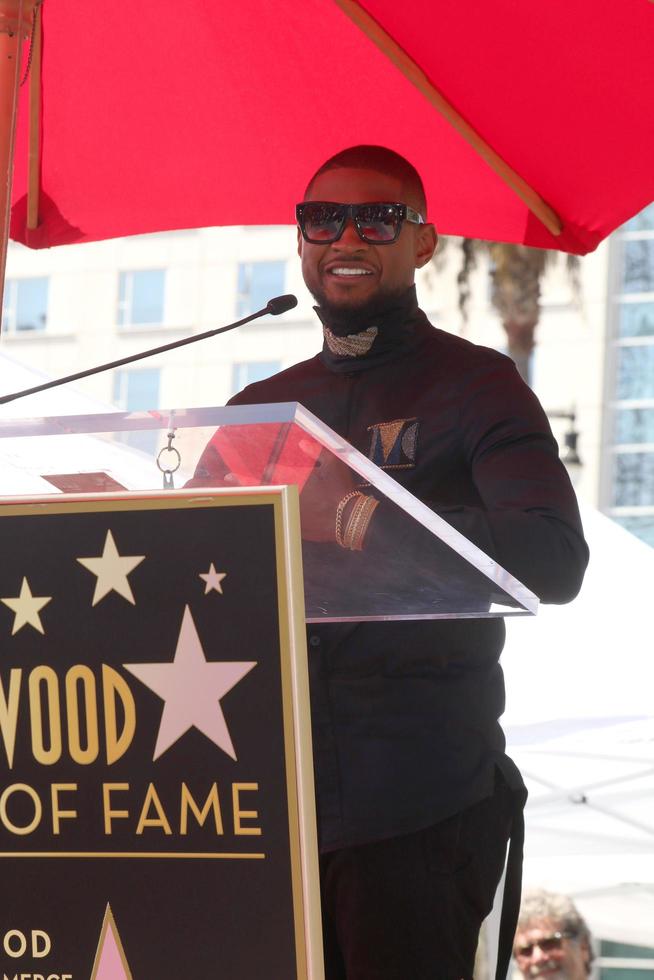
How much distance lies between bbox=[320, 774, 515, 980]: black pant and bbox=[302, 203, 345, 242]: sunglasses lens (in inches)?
41.8

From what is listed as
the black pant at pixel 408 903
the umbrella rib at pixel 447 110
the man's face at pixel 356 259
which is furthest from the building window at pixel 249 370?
the black pant at pixel 408 903

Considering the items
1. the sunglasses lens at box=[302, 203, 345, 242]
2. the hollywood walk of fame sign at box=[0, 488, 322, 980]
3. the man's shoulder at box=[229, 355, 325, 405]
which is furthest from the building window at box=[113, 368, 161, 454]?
the hollywood walk of fame sign at box=[0, 488, 322, 980]

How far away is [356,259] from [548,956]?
431 cm

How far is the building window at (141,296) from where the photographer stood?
38156mm

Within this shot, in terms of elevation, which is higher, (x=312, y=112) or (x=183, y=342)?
(x=312, y=112)

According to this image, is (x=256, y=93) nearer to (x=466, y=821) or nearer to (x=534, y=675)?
(x=466, y=821)

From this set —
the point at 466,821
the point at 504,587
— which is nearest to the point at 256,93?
the point at 466,821

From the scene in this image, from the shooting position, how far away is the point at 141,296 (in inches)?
1513

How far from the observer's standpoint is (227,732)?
1702mm

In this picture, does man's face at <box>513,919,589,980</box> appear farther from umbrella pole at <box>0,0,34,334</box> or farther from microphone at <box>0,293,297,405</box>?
umbrella pole at <box>0,0,34,334</box>

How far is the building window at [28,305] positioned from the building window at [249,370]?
5494mm

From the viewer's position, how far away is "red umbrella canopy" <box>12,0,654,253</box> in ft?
10.4

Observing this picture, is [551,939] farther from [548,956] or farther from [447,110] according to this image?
[447,110]

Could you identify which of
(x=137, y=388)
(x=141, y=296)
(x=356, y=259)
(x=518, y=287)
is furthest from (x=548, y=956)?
(x=141, y=296)
